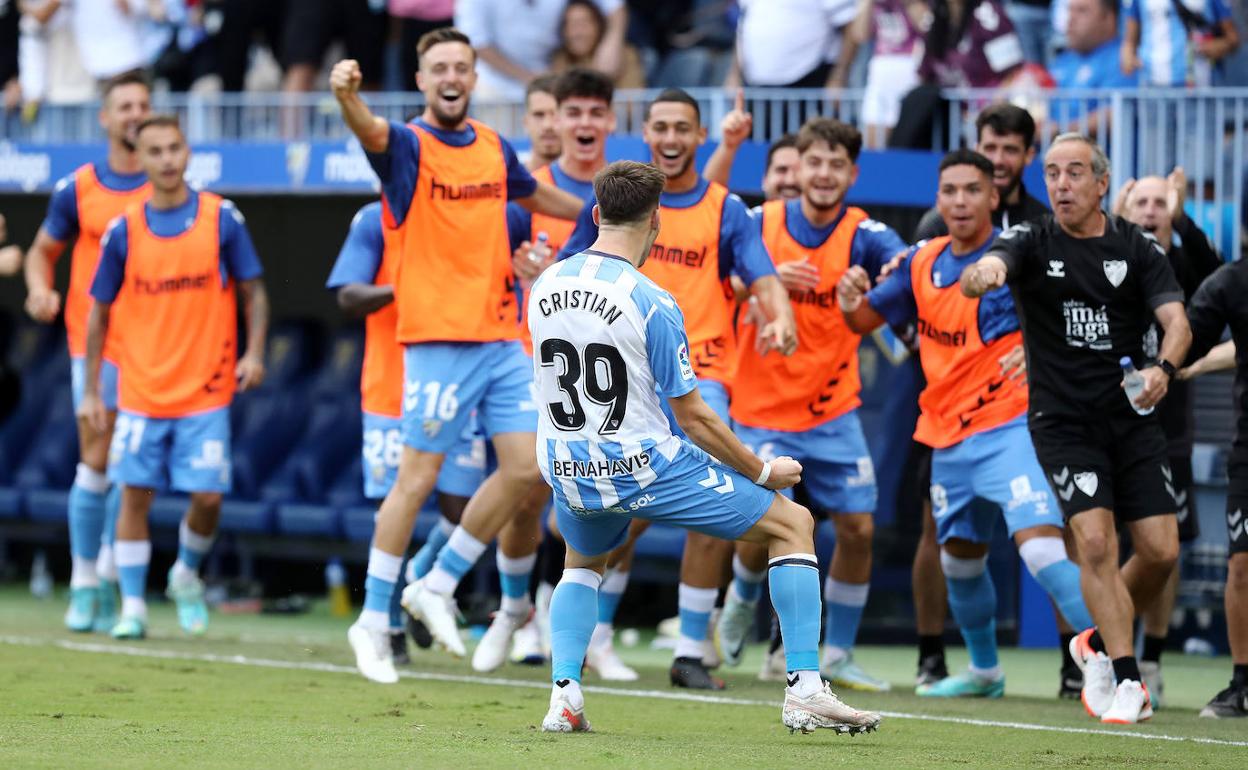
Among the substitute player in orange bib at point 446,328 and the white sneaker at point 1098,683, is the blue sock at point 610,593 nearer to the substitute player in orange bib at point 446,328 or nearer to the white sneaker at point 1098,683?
the substitute player in orange bib at point 446,328

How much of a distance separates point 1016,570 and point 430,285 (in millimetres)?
4525

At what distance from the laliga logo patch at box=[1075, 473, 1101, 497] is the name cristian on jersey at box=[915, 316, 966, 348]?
101 cm

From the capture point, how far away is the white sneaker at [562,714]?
271 inches

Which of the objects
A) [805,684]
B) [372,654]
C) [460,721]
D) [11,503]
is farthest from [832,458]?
[11,503]

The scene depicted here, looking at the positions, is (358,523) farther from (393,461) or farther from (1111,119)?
(1111,119)

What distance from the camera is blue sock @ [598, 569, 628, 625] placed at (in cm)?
961

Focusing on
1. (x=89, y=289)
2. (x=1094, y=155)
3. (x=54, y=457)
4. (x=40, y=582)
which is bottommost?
(x=40, y=582)

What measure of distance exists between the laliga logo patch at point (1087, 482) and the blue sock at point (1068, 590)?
0.60 meters

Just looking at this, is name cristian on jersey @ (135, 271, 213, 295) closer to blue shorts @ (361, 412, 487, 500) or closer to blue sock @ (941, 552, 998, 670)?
blue shorts @ (361, 412, 487, 500)

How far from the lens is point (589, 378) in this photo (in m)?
6.63

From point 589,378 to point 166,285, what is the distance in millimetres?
4880

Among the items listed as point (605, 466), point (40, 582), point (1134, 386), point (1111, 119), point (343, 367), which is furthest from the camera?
point (343, 367)

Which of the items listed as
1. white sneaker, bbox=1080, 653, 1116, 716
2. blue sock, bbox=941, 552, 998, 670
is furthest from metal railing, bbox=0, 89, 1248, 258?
white sneaker, bbox=1080, 653, 1116, 716

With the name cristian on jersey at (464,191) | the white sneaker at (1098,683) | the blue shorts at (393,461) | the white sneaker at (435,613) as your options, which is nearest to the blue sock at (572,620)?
the white sneaker at (435,613)
